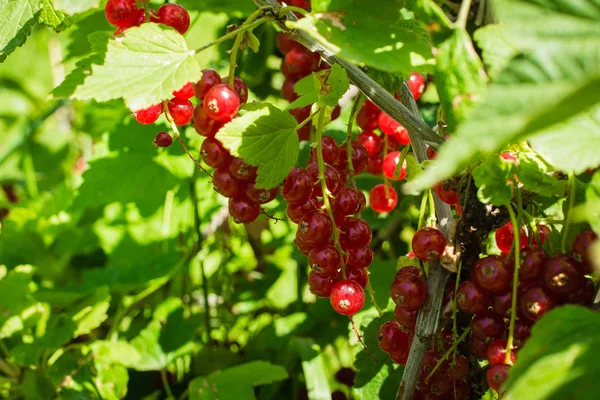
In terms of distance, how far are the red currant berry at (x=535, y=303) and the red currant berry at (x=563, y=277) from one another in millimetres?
11

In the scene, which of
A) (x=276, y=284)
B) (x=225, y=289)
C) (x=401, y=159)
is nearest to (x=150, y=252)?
(x=225, y=289)

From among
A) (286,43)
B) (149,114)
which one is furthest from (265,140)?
(286,43)

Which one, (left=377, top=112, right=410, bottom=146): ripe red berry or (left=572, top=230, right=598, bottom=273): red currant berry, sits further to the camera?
(left=377, top=112, right=410, bottom=146): ripe red berry

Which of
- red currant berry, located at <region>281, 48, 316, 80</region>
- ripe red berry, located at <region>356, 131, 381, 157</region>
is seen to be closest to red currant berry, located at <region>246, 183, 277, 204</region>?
ripe red berry, located at <region>356, 131, 381, 157</region>

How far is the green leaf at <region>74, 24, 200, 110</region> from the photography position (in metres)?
0.70

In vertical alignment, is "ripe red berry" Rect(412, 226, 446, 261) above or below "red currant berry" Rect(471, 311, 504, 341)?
above

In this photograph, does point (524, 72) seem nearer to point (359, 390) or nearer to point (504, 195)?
point (504, 195)

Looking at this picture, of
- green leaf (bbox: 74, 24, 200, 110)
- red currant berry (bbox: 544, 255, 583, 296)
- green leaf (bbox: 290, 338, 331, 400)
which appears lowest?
green leaf (bbox: 290, 338, 331, 400)

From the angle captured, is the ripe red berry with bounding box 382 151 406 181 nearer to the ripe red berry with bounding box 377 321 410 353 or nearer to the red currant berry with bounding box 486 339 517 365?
the ripe red berry with bounding box 377 321 410 353

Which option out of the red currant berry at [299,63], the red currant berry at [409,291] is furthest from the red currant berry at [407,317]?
the red currant berry at [299,63]

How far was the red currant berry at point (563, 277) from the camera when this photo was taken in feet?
2.07

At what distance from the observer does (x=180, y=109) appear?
32.8 inches

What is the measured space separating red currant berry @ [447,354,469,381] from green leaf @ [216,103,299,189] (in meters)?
0.31

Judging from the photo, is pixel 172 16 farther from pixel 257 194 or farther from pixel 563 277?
pixel 563 277
